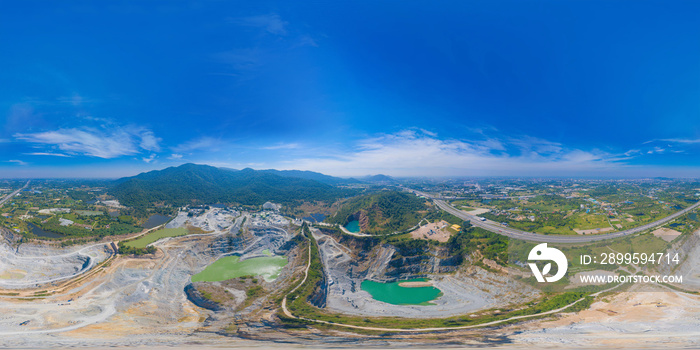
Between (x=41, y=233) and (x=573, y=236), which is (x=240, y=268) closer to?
(x=41, y=233)

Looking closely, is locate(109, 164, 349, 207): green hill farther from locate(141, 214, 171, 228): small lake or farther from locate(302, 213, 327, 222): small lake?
locate(302, 213, 327, 222): small lake

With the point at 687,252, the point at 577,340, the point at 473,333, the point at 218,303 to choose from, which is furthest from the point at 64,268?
the point at 687,252

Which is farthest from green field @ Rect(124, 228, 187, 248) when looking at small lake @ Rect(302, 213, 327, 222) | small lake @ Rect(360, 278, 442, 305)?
small lake @ Rect(360, 278, 442, 305)

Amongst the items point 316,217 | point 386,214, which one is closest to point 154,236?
point 316,217

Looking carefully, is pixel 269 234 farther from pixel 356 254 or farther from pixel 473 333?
pixel 473 333

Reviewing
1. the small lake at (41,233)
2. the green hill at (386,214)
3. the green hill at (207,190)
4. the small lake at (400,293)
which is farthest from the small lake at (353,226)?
the small lake at (41,233)
